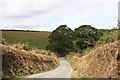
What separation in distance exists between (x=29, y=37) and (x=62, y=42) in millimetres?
12968

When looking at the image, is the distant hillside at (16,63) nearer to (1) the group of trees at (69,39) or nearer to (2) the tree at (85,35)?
(2) the tree at (85,35)

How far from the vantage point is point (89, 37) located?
96.1 metres

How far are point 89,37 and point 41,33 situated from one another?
3021 cm

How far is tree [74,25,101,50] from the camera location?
95.2 metres

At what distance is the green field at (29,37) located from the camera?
326 feet

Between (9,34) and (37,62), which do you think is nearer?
(37,62)

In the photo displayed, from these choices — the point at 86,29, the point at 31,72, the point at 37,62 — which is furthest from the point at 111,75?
the point at 86,29

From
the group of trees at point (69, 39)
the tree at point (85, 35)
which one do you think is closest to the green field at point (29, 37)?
the group of trees at point (69, 39)

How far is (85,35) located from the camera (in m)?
99.4

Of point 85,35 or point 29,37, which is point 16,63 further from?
point 29,37

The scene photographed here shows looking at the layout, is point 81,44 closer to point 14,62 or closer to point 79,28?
point 79,28

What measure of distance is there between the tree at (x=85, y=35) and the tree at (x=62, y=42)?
2.43 meters

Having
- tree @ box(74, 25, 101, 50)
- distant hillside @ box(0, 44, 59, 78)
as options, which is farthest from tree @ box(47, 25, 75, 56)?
distant hillside @ box(0, 44, 59, 78)

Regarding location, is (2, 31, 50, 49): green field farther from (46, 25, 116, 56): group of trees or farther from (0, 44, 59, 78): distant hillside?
(0, 44, 59, 78): distant hillside
